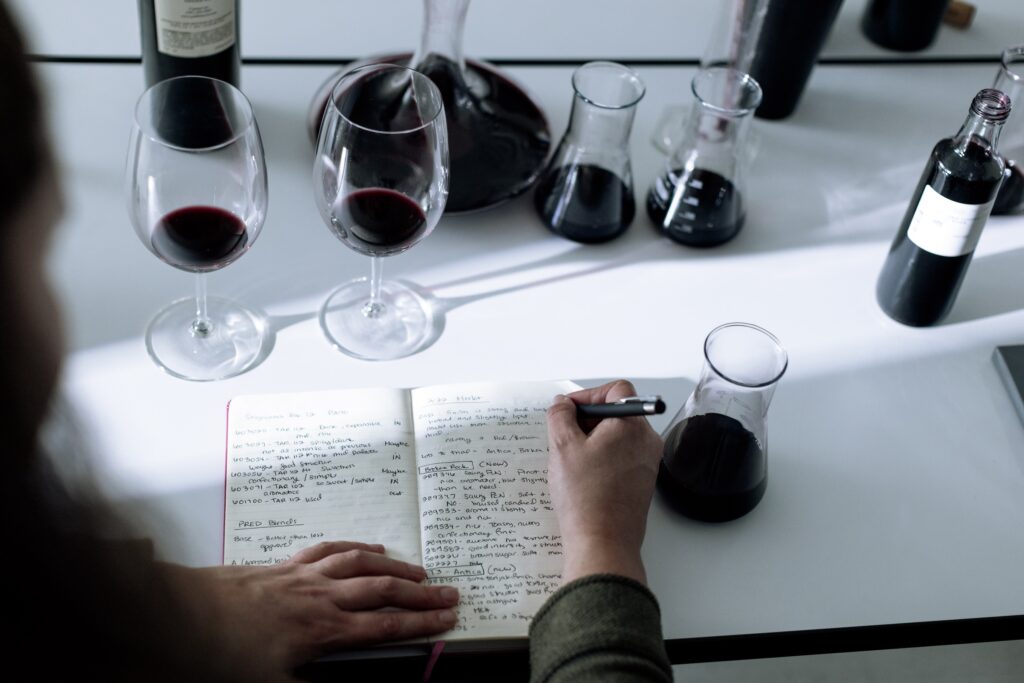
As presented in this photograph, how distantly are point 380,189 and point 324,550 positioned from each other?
1.11 ft

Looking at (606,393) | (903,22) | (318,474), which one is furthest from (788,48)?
(318,474)

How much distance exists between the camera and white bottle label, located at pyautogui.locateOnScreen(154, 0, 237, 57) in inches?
43.8

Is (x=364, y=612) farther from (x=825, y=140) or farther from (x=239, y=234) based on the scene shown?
(x=825, y=140)

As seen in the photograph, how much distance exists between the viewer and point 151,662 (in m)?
0.64

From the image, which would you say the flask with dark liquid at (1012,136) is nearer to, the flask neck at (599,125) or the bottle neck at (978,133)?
the bottle neck at (978,133)

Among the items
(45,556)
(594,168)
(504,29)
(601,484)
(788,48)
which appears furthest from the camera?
(504,29)

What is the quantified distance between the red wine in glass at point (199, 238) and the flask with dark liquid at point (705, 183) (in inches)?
19.6

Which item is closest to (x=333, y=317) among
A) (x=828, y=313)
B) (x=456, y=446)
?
(x=456, y=446)

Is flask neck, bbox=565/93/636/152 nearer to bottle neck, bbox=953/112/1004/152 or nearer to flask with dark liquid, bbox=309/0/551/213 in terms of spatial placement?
flask with dark liquid, bbox=309/0/551/213

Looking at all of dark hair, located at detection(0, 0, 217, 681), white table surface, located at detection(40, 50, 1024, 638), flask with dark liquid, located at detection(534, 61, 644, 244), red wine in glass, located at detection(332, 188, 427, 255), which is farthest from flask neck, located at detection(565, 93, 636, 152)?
dark hair, located at detection(0, 0, 217, 681)

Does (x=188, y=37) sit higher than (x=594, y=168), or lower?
higher

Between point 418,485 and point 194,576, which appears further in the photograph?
point 418,485

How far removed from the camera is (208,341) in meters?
1.12

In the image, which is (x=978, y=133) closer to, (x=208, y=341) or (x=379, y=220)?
(x=379, y=220)
